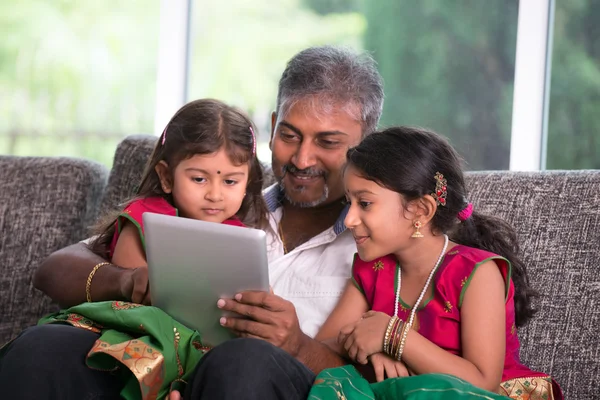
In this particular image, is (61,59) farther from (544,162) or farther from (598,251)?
(598,251)

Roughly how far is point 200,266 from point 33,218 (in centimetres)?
114

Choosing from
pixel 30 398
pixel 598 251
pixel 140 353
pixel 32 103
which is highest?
pixel 32 103

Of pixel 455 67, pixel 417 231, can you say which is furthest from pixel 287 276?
pixel 455 67

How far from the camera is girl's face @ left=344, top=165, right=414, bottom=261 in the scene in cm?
171

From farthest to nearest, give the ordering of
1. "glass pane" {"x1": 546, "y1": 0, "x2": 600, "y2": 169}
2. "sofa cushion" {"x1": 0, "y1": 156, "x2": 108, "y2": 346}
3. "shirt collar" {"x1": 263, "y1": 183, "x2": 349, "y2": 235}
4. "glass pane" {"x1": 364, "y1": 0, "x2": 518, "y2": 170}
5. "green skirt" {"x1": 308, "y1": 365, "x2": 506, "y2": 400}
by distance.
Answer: "glass pane" {"x1": 364, "y1": 0, "x2": 518, "y2": 170}
"glass pane" {"x1": 546, "y1": 0, "x2": 600, "y2": 169}
"sofa cushion" {"x1": 0, "y1": 156, "x2": 108, "y2": 346}
"shirt collar" {"x1": 263, "y1": 183, "x2": 349, "y2": 235}
"green skirt" {"x1": 308, "y1": 365, "x2": 506, "y2": 400}

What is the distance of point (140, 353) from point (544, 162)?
2.29 meters

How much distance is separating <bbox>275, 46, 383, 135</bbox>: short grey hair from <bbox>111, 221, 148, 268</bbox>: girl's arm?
0.51 metres

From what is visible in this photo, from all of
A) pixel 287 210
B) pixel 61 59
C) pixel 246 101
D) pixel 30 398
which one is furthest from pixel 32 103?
pixel 30 398

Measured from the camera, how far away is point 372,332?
5.40 ft

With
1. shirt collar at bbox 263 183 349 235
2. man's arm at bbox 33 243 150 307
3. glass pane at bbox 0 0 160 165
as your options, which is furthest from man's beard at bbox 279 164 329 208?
glass pane at bbox 0 0 160 165

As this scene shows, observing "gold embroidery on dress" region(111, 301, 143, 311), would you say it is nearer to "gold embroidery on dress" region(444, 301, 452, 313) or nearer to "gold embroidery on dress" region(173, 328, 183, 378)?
"gold embroidery on dress" region(173, 328, 183, 378)

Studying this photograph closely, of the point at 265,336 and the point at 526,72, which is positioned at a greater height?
the point at 526,72

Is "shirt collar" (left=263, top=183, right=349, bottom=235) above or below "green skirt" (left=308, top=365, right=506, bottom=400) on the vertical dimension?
above

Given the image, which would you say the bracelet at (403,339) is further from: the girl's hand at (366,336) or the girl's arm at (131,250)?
the girl's arm at (131,250)
